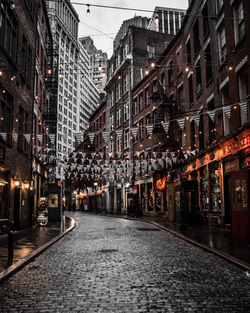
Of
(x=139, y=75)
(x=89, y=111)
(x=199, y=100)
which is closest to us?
(x=199, y=100)

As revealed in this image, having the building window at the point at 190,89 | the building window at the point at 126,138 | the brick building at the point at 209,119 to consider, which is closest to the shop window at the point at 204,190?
the brick building at the point at 209,119

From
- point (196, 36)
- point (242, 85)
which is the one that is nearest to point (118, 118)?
point (196, 36)

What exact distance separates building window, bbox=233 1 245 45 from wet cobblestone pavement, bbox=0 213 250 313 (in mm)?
11323

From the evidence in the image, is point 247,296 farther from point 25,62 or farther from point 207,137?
point 25,62

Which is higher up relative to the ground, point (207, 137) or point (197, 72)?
point (197, 72)

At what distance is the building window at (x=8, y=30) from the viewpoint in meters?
15.5

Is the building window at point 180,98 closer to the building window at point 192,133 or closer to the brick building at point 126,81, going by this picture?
the building window at point 192,133

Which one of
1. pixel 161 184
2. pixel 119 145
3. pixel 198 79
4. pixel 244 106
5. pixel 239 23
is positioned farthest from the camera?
pixel 119 145

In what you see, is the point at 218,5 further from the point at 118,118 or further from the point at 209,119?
the point at 118,118

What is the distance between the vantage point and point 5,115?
16203 mm

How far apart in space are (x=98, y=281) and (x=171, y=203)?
61.0ft

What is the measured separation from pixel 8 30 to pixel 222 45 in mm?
11796

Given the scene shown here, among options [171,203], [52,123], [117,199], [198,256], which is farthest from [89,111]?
[198,256]

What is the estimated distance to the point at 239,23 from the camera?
1617cm
